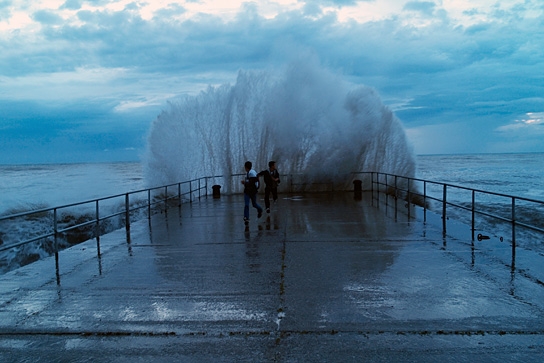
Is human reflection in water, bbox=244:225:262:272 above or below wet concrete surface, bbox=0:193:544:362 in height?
below

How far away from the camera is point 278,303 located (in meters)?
5.16

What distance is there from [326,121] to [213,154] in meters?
7.30

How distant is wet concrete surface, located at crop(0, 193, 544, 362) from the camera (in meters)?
3.93

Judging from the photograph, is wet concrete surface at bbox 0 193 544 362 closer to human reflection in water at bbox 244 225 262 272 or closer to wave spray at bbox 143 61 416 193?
human reflection in water at bbox 244 225 262 272

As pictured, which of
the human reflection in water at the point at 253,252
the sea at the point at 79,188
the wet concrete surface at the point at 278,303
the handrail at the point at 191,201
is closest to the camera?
the wet concrete surface at the point at 278,303

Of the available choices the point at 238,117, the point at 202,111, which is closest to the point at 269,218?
the point at 238,117

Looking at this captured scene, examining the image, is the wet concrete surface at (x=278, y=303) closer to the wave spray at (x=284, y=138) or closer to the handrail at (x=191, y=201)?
the handrail at (x=191, y=201)

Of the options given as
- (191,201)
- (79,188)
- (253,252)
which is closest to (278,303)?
(253,252)

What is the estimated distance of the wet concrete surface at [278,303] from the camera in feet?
12.9

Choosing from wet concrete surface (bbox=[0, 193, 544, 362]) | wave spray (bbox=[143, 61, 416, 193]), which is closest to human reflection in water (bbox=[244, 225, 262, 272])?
wet concrete surface (bbox=[0, 193, 544, 362])

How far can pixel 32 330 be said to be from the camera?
4.50 m

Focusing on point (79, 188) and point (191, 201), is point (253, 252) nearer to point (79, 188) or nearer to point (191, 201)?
point (191, 201)

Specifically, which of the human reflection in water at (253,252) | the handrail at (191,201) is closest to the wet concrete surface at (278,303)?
the human reflection in water at (253,252)

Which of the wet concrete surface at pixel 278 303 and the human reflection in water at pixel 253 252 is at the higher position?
the wet concrete surface at pixel 278 303
